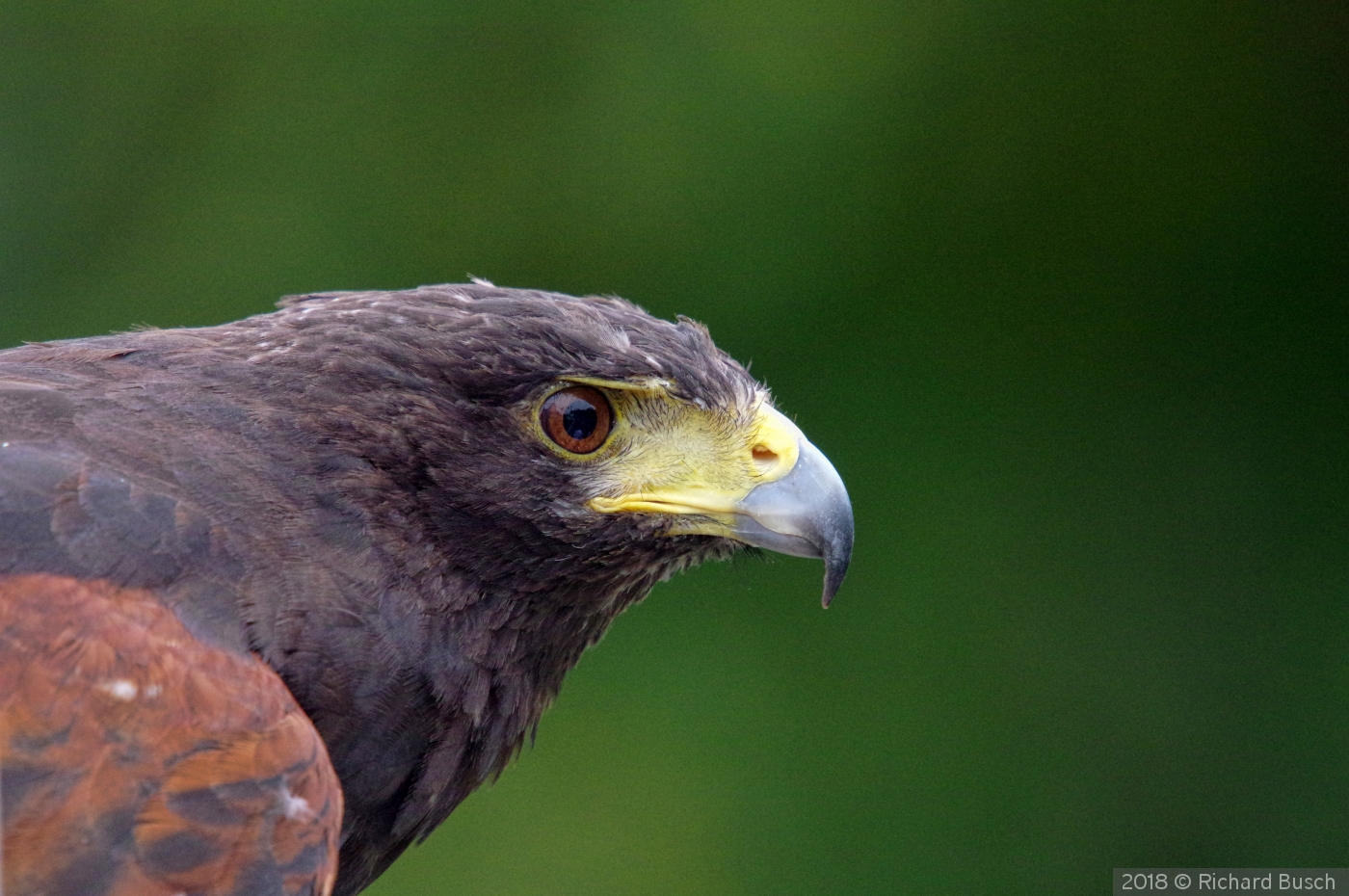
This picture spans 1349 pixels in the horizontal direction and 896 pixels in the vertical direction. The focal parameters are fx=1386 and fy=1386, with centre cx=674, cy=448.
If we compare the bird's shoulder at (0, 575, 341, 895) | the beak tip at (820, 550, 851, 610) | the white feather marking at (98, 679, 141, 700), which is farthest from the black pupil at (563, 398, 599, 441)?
the white feather marking at (98, 679, 141, 700)

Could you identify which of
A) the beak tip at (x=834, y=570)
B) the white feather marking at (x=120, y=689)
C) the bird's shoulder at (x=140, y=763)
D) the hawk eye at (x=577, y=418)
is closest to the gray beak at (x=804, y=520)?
the beak tip at (x=834, y=570)

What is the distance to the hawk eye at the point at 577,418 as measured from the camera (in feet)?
8.18

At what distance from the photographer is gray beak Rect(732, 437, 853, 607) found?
251 centimetres

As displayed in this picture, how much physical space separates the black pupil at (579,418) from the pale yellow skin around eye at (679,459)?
35mm

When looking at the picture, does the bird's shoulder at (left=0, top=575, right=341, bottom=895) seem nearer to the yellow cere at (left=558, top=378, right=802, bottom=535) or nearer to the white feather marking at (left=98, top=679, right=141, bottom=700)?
the white feather marking at (left=98, top=679, right=141, bottom=700)

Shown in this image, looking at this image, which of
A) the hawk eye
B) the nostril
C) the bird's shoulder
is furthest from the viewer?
the nostril

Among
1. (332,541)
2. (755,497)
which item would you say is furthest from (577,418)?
(332,541)

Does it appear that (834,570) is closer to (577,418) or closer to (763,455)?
(763,455)

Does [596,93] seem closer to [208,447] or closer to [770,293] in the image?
[770,293]

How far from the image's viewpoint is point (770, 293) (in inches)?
204

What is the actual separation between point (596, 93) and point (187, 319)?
171 centimetres

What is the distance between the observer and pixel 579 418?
2.51m

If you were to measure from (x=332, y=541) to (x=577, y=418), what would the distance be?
19.9 inches

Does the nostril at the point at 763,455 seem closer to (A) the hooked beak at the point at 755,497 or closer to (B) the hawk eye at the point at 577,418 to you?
(A) the hooked beak at the point at 755,497
